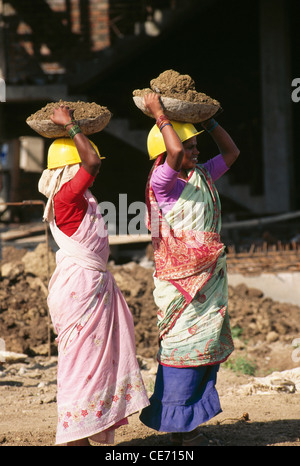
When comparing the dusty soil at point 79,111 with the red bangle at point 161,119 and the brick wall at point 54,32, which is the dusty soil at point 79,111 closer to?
the red bangle at point 161,119

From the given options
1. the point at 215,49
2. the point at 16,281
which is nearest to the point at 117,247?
the point at 16,281

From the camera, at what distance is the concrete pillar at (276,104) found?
11219 millimetres

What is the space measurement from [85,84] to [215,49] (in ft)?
9.40

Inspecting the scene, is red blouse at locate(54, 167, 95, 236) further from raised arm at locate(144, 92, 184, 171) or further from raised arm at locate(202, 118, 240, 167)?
raised arm at locate(202, 118, 240, 167)

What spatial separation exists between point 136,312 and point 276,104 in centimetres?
545

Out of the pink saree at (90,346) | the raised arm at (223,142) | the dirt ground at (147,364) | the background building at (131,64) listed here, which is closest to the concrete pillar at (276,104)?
the background building at (131,64)

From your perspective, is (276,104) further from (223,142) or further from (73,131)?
(73,131)

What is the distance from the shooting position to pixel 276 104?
11227mm

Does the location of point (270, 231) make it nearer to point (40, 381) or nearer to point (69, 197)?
point (40, 381)

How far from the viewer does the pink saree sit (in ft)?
11.7

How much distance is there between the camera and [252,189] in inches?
490

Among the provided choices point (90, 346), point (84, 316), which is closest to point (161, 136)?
point (84, 316)

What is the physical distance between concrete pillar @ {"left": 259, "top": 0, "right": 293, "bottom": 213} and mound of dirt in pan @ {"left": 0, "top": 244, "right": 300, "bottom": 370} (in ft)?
12.3
